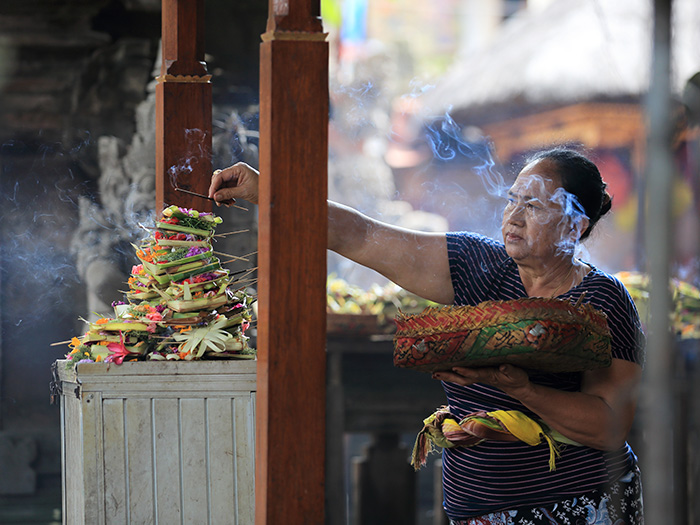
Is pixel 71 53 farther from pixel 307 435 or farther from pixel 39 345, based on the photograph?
pixel 307 435

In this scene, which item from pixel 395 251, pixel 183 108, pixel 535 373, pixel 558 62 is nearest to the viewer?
pixel 535 373

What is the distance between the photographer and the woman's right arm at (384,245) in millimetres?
2016

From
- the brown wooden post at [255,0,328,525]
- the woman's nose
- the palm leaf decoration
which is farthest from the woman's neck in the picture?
the palm leaf decoration

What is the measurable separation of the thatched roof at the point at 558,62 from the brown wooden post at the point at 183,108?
14.7 ft

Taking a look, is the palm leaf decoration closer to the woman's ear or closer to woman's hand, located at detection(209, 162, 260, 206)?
woman's hand, located at detection(209, 162, 260, 206)

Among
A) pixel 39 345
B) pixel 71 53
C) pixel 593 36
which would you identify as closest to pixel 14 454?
pixel 39 345

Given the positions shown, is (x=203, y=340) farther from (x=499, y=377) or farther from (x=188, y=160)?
(x=499, y=377)

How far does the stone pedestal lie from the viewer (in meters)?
2.02

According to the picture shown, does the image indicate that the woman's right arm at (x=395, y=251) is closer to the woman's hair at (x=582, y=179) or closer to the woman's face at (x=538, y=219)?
the woman's face at (x=538, y=219)

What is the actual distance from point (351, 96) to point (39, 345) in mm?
3279

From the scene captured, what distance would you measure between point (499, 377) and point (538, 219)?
0.39m

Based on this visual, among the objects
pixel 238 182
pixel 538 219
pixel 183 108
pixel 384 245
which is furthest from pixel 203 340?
pixel 538 219

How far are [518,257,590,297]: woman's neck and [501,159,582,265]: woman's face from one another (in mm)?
26

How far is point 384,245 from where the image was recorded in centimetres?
202
